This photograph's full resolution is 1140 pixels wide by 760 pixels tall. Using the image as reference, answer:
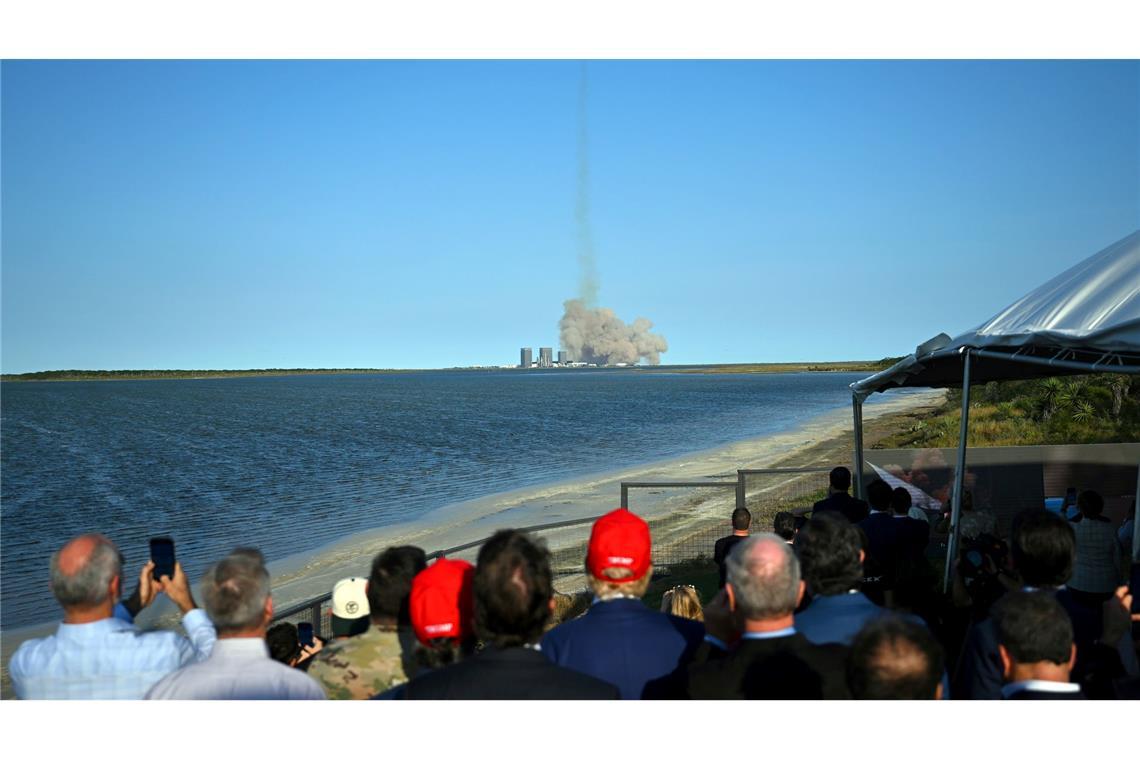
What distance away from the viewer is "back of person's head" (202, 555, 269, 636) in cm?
327

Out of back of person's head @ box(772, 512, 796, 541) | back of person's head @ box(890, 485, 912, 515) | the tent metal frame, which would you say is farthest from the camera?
back of person's head @ box(772, 512, 796, 541)

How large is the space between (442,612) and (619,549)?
0.75 meters

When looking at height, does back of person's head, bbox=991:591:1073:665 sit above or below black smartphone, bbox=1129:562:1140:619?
above

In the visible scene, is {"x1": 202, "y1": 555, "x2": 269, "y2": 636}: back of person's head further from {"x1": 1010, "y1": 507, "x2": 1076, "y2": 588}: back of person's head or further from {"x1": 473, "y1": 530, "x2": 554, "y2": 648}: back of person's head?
{"x1": 1010, "y1": 507, "x2": 1076, "y2": 588}: back of person's head

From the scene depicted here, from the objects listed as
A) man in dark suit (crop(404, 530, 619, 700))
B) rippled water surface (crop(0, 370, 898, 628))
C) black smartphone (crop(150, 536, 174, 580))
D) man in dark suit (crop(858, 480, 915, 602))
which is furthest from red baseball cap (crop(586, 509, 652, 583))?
rippled water surface (crop(0, 370, 898, 628))

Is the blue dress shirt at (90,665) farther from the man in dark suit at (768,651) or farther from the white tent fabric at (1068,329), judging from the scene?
the white tent fabric at (1068,329)

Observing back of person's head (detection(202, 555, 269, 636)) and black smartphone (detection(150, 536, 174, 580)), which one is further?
black smartphone (detection(150, 536, 174, 580))

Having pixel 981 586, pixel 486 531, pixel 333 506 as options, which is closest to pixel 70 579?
pixel 981 586

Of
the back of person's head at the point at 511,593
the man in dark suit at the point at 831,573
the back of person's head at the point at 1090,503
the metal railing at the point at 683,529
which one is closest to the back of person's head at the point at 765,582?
the man in dark suit at the point at 831,573

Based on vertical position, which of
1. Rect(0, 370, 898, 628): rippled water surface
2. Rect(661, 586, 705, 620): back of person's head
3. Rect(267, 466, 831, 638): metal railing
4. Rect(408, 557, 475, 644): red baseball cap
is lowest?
Rect(0, 370, 898, 628): rippled water surface

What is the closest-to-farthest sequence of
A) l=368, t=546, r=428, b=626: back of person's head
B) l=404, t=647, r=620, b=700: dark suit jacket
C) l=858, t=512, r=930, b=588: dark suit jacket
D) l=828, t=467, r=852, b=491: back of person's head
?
1. l=404, t=647, r=620, b=700: dark suit jacket
2. l=368, t=546, r=428, b=626: back of person's head
3. l=858, t=512, r=930, b=588: dark suit jacket
4. l=828, t=467, r=852, b=491: back of person's head

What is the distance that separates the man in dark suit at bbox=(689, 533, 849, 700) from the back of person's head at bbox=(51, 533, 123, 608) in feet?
7.77

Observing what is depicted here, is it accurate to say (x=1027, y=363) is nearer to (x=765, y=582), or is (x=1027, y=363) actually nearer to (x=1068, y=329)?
(x=1068, y=329)

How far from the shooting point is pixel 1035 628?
3061 mm
